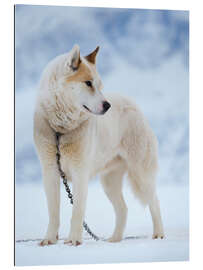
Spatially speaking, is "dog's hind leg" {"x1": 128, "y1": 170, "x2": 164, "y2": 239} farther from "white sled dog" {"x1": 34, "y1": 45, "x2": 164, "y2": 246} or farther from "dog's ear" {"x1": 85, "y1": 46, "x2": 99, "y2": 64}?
"dog's ear" {"x1": 85, "y1": 46, "x2": 99, "y2": 64}

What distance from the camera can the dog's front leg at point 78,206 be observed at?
3.06 meters

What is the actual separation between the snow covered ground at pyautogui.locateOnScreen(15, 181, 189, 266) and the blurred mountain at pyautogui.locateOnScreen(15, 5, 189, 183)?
5.4 inches

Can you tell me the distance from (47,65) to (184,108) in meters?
1.04

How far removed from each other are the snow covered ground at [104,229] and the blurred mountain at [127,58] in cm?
14

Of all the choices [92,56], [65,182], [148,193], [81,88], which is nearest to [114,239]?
[148,193]

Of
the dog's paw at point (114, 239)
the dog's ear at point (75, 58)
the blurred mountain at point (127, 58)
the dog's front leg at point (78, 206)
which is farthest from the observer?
the dog's paw at point (114, 239)

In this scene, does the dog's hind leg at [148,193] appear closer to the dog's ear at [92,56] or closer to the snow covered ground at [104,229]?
the snow covered ground at [104,229]

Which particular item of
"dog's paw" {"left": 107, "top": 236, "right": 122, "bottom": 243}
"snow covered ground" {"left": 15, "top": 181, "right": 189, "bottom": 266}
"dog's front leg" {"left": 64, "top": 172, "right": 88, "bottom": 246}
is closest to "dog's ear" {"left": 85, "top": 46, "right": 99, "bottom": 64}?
"dog's front leg" {"left": 64, "top": 172, "right": 88, "bottom": 246}

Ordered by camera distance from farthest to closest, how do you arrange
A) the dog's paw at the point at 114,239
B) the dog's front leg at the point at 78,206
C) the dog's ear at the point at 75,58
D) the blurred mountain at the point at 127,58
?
1. the dog's paw at the point at 114,239
2. the blurred mountain at the point at 127,58
3. the dog's front leg at the point at 78,206
4. the dog's ear at the point at 75,58

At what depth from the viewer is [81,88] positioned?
117 inches

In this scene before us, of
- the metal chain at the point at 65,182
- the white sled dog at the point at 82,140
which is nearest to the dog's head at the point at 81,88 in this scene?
the white sled dog at the point at 82,140

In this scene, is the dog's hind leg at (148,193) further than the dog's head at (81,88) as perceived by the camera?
Yes
